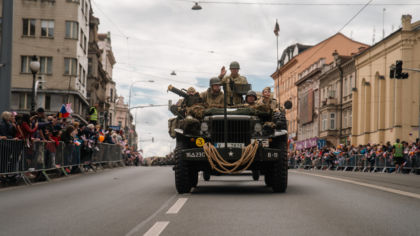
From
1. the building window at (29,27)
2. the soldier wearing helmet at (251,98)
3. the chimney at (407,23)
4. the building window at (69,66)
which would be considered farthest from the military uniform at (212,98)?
the building window at (29,27)

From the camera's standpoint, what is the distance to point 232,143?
12.5 meters

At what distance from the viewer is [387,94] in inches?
2174

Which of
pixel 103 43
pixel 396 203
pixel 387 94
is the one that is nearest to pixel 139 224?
pixel 396 203

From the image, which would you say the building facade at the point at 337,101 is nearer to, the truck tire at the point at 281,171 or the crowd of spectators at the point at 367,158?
the crowd of spectators at the point at 367,158

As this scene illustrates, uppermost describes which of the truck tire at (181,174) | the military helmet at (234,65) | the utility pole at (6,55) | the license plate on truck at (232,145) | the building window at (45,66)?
the building window at (45,66)

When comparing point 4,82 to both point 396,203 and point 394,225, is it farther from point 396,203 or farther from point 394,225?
point 394,225

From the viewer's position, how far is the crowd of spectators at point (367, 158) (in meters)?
29.9

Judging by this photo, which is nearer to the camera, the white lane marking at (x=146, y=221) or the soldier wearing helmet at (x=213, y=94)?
the white lane marking at (x=146, y=221)

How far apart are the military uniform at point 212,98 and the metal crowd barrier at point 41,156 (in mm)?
5634

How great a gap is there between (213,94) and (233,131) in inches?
50.7

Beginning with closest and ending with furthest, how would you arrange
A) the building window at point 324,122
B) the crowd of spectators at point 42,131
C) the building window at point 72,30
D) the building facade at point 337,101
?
the crowd of spectators at point 42,131
the building window at point 72,30
the building facade at point 337,101
the building window at point 324,122

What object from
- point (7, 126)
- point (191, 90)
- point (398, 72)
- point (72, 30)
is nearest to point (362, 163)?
point (398, 72)

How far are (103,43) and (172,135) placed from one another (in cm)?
8957

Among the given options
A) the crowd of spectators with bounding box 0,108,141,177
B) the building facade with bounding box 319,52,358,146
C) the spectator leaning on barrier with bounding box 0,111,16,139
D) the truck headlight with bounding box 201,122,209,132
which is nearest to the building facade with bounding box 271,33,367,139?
the building facade with bounding box 319,52,358,146
